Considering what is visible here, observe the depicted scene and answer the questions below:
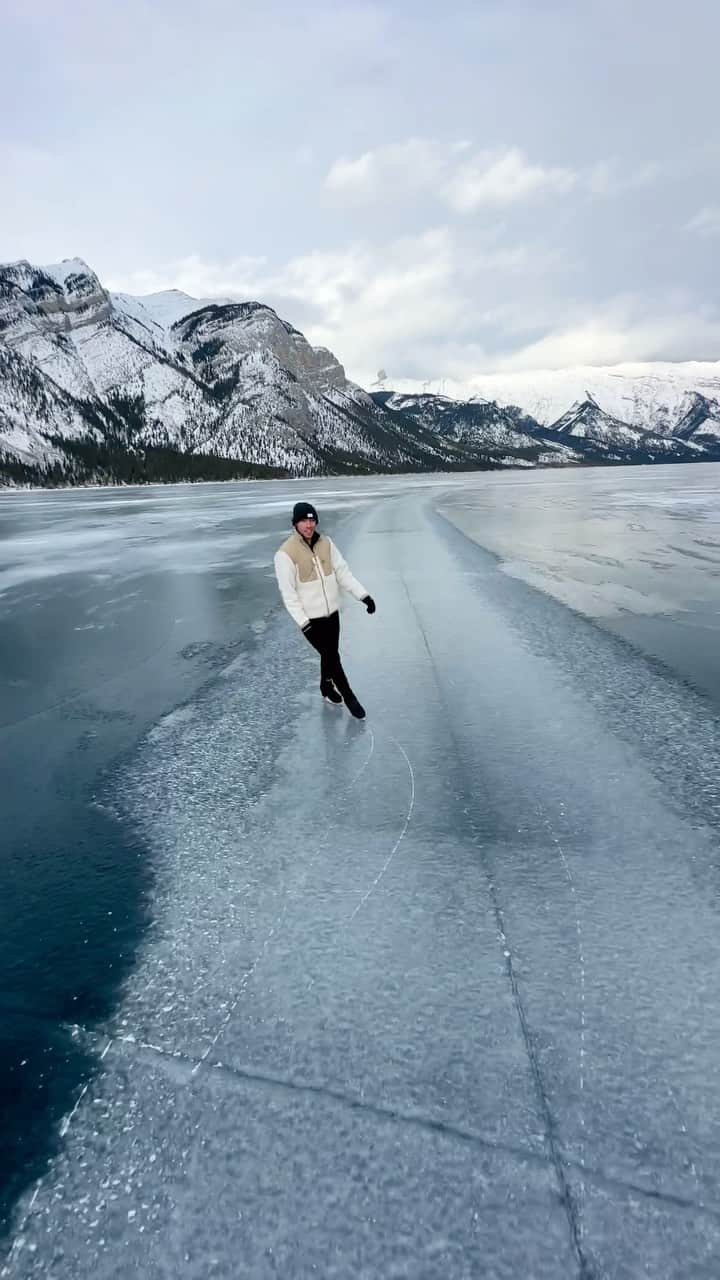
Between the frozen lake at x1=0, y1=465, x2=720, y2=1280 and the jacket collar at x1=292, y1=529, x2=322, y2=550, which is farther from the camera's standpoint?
the jacket collar at x1=292, y1=529, x2=322, y2=550

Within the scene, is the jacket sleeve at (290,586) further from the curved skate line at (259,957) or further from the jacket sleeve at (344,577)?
the curved skate line at (259,957)

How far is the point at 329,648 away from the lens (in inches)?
248

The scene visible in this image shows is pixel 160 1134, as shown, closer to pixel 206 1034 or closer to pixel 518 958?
pixel 206 1034

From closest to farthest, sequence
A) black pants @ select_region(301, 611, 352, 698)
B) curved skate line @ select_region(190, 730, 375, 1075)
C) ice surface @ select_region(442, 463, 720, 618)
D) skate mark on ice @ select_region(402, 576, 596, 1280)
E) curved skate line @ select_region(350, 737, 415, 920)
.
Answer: skate mark on ice @ select_region(402, 576, 596, 1280)
curved skate line @ select_region(190, 730, 375, 1075)
curved skate line @ select_region(350, 737, 415, 920)
black pants @ select_region(301, 611, 352, 698)
ice surface @ select_region(442, 463, 720, 618)

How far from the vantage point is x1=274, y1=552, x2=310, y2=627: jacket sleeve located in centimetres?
625

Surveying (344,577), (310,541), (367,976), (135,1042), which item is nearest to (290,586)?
(310,541)

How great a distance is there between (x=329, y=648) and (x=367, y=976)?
366 centimetres

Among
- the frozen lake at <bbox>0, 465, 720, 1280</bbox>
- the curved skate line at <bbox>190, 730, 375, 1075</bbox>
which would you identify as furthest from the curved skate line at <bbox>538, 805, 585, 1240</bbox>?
the curved skate line at <bbox>190, 730, 375, 1075</bbox>

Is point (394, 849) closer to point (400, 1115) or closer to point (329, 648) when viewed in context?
point (400, 1115)

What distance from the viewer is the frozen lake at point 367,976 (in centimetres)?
201

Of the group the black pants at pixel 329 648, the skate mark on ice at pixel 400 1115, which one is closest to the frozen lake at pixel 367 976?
the skate mark on ice at pixel 400 1115

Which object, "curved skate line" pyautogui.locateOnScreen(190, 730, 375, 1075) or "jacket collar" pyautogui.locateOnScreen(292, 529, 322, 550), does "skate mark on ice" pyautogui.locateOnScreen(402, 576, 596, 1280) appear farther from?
"jacket collar" pyautogui.locateOnScreen(292, 529, 322, 550)

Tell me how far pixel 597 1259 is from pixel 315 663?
21.2 ft

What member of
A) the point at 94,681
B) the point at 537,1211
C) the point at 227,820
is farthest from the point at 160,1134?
the point at 94,681
